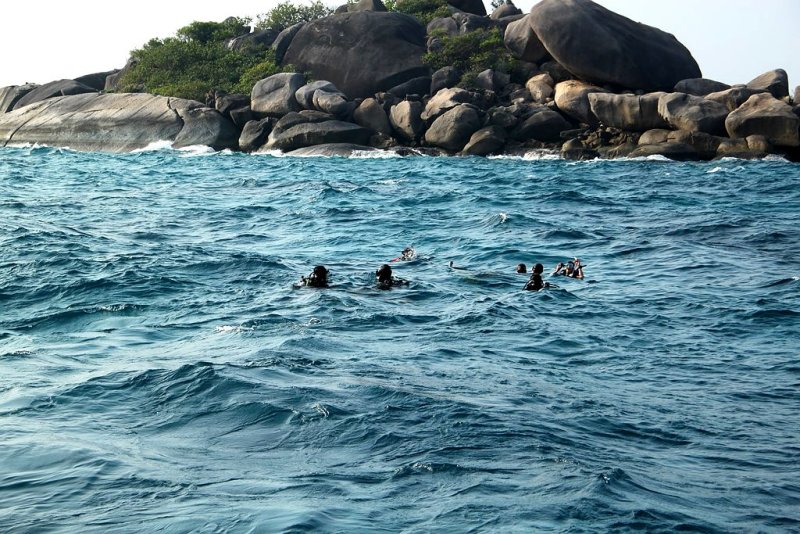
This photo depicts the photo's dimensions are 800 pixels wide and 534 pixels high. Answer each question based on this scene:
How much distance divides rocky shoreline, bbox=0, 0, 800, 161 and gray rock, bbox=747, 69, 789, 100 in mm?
81

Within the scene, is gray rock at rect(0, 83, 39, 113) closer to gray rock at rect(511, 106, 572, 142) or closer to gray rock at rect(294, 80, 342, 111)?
gray rock at rect(294, 80, 342, 111)

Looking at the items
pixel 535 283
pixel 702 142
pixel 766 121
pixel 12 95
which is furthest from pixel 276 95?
pixel 535 283

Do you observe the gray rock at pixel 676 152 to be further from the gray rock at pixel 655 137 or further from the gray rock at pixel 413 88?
the gray rock at pixel 413 88

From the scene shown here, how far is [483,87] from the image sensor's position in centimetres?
4444

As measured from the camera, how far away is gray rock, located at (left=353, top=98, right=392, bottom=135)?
4297 centimetres

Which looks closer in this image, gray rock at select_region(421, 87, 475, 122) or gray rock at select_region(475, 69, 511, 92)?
gray rock at select_region(421, 87, 475, 122)

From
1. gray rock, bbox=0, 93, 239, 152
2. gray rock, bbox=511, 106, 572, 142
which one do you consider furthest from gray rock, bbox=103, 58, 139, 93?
gray rock, bbox=511, 106, 572, 142

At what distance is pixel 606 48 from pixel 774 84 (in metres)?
7.43

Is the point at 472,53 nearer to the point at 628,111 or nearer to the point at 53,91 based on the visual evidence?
the point at 628,111

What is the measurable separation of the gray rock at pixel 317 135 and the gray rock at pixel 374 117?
0.46 m

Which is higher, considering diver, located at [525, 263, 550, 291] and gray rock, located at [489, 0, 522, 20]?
gray rock, located at [489, 0, 522, 20]

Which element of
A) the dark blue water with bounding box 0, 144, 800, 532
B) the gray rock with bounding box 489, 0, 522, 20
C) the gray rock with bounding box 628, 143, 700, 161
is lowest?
the dark blue water with bounding box 0, 144, 800, 532

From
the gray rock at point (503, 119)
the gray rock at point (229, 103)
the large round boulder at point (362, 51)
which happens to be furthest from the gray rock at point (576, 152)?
the gray rock at point (229, 103)

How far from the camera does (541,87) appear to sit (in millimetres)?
42938
